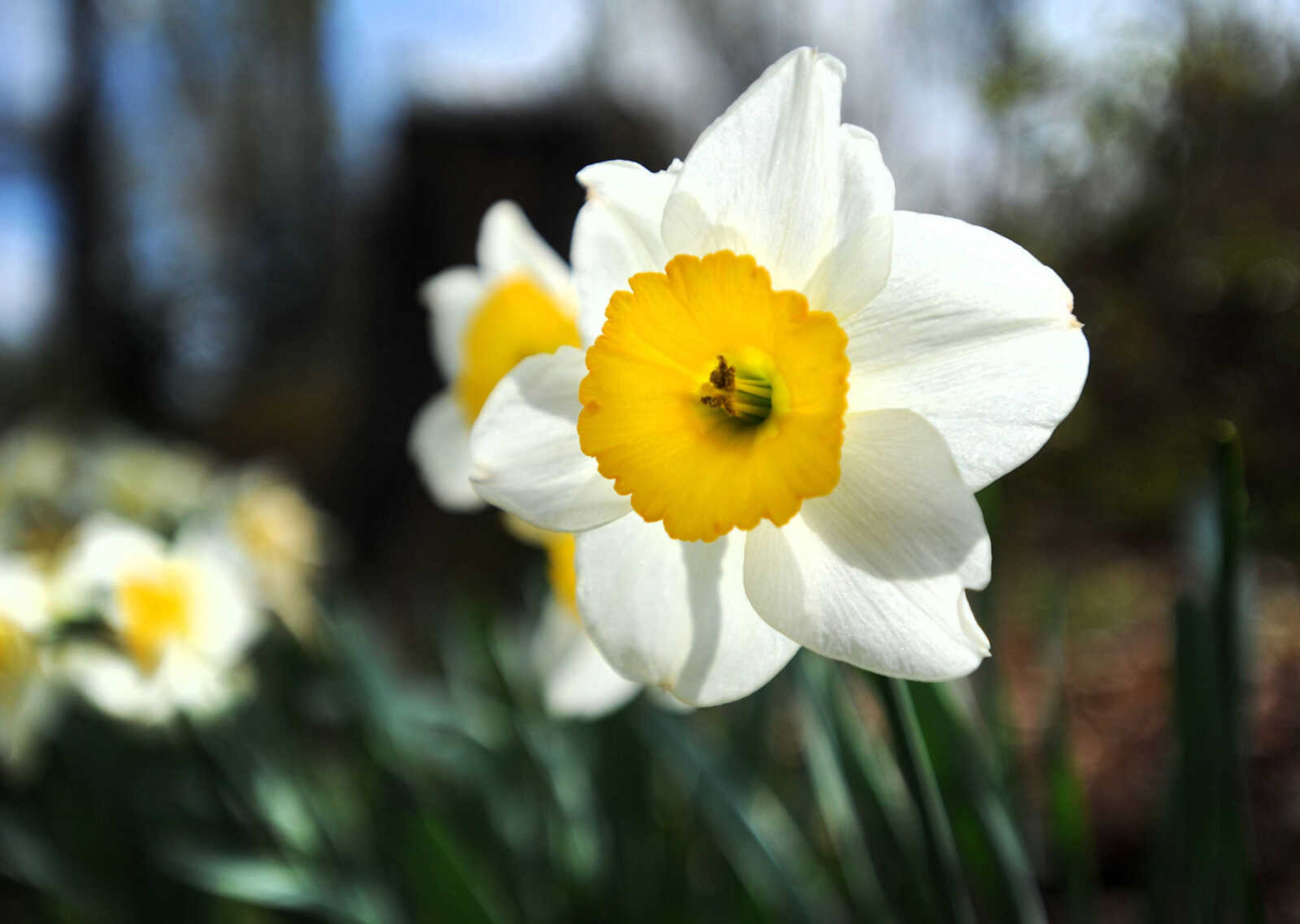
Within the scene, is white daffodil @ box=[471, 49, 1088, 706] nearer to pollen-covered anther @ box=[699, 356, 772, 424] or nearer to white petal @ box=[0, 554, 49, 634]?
Result: pollen-covered anther @ box=[699, 356, 772, 424]

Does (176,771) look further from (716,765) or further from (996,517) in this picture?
(996,517)

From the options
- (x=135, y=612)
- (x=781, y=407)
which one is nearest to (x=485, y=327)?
(x=781, y=407)

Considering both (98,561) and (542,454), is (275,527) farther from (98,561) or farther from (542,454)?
(542,454)

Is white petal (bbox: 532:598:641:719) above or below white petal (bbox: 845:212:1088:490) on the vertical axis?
below

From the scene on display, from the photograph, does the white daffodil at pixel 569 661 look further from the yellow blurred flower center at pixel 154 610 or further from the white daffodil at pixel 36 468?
the white daffodil at pixel 36 468

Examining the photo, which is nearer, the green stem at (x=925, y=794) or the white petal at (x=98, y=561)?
the green stem at (x=925, y=794)

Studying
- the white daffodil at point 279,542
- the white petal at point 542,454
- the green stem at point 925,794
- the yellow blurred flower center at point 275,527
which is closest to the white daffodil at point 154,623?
the white daffodil at point 279,542

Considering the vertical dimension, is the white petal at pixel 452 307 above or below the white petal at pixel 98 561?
above

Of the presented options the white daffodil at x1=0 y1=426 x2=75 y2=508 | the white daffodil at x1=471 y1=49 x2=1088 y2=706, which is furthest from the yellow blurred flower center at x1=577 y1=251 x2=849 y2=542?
the white daffodil at x1=0 y1=426 x2=75 y2=508
